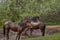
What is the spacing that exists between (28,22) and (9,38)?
1.64 meters

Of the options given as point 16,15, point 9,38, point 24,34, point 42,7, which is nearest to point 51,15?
point 42,7

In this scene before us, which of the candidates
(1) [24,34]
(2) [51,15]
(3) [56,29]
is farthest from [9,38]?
(2) [51,15]

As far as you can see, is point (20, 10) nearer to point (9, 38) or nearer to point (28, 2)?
point (28, 2)

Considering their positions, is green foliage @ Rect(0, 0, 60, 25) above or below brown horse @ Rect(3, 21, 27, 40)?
below

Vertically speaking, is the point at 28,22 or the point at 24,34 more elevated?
the point at 28,22

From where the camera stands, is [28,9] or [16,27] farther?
[28,9]

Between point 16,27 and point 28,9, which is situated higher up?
point 16,27

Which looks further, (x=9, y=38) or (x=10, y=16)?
(x=10, y=16)

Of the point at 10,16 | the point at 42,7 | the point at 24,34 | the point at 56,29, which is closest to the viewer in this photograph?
the point at 24,34

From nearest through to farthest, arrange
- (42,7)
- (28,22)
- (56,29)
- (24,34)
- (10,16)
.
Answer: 1. (28,22)
2. (24,34)
3. (56,29)
4. (42,7)
5. (10,16)

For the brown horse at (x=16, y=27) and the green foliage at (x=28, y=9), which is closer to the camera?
the brown horse at (x=16, y=27)

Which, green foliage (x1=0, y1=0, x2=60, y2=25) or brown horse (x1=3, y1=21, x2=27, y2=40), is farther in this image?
green foliage (x1=0, y1=0, x2=60, y2=25)

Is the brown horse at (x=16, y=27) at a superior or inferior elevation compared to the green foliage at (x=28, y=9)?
superior

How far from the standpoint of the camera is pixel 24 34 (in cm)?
1391
